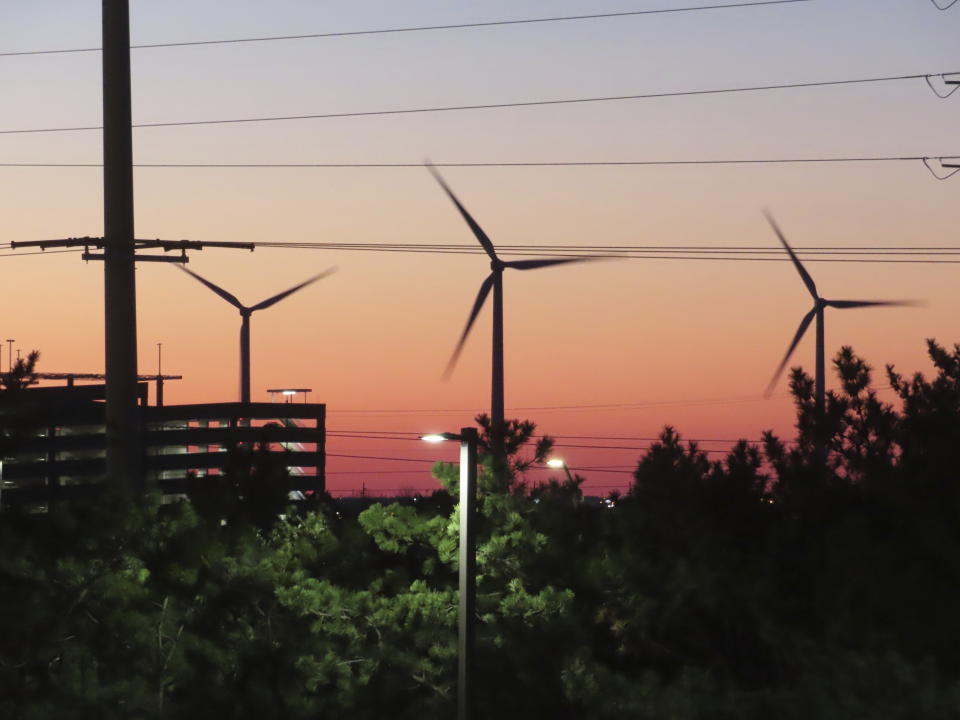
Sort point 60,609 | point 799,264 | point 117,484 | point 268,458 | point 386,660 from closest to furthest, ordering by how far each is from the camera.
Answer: point 60,609 → point 117,484 → point 386,660 → point 268,458 → point 799,264

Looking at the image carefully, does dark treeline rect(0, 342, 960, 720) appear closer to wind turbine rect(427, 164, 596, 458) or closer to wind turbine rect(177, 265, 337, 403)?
wind turbine rect(427, 164, 596, 458)

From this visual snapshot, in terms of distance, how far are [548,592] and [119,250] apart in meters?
13.1

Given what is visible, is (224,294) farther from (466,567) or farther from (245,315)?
(466,567)

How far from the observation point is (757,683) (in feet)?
87.8

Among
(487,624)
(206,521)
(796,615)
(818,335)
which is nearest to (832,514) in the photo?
(796,615)

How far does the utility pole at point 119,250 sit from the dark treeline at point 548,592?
2.81 meters

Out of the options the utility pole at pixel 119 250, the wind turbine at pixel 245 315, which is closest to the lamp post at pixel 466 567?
the utility pole at pixel 119 250

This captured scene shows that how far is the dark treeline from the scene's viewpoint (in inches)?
915

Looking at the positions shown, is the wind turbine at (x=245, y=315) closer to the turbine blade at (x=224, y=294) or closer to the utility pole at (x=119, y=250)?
the turbine blade at (x=224, y=294)

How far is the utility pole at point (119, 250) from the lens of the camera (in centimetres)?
3312

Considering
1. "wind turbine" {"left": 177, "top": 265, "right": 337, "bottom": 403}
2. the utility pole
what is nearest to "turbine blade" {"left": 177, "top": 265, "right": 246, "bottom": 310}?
"wind turbine" {"left": 177, "top": 265, "right": 337, "bottom": 403}

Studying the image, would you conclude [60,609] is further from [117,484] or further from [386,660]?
[386,660]

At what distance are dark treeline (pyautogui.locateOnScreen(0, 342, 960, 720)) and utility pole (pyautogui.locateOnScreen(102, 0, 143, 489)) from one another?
9.23 ft

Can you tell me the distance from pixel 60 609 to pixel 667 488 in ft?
34.4
